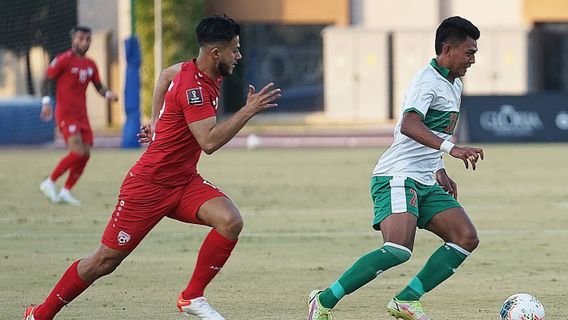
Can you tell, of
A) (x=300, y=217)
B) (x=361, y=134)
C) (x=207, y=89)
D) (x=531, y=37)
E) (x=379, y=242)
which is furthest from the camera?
(x=531, y=37)

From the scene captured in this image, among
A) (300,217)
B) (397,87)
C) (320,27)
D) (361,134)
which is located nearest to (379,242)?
(300,217)

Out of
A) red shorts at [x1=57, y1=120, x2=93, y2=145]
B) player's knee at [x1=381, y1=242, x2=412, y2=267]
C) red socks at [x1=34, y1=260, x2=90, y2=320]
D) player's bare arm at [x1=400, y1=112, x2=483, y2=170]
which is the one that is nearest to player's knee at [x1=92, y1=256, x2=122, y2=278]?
red socks at [x1=34, y1=260, x2=90, y2=320]

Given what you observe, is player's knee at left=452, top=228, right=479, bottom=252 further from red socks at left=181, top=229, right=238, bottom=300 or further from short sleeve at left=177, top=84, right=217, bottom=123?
short sleeve at left=177, top=84, right=217, bottom=123

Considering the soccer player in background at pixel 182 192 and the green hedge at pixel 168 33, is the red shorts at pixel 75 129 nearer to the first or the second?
the soccer player in background at pixel 182 192

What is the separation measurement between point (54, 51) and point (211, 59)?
100ft

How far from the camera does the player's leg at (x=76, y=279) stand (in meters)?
8.48

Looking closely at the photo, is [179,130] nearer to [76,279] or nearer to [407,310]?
[76,279]

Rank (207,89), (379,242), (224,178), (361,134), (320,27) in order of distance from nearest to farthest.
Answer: (207,89), (379,242), (224,178), (361,134), (320,27)

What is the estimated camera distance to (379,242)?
13.5m

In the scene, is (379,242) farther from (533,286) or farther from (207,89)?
(207,89)

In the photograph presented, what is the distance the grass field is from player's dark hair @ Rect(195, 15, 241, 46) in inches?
77.7

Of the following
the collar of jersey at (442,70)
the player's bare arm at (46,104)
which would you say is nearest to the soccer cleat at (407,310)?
the collar of jersey at (442,70)

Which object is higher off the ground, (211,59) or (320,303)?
(211,59)

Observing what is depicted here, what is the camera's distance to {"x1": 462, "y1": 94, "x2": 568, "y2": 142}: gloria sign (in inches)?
1158
